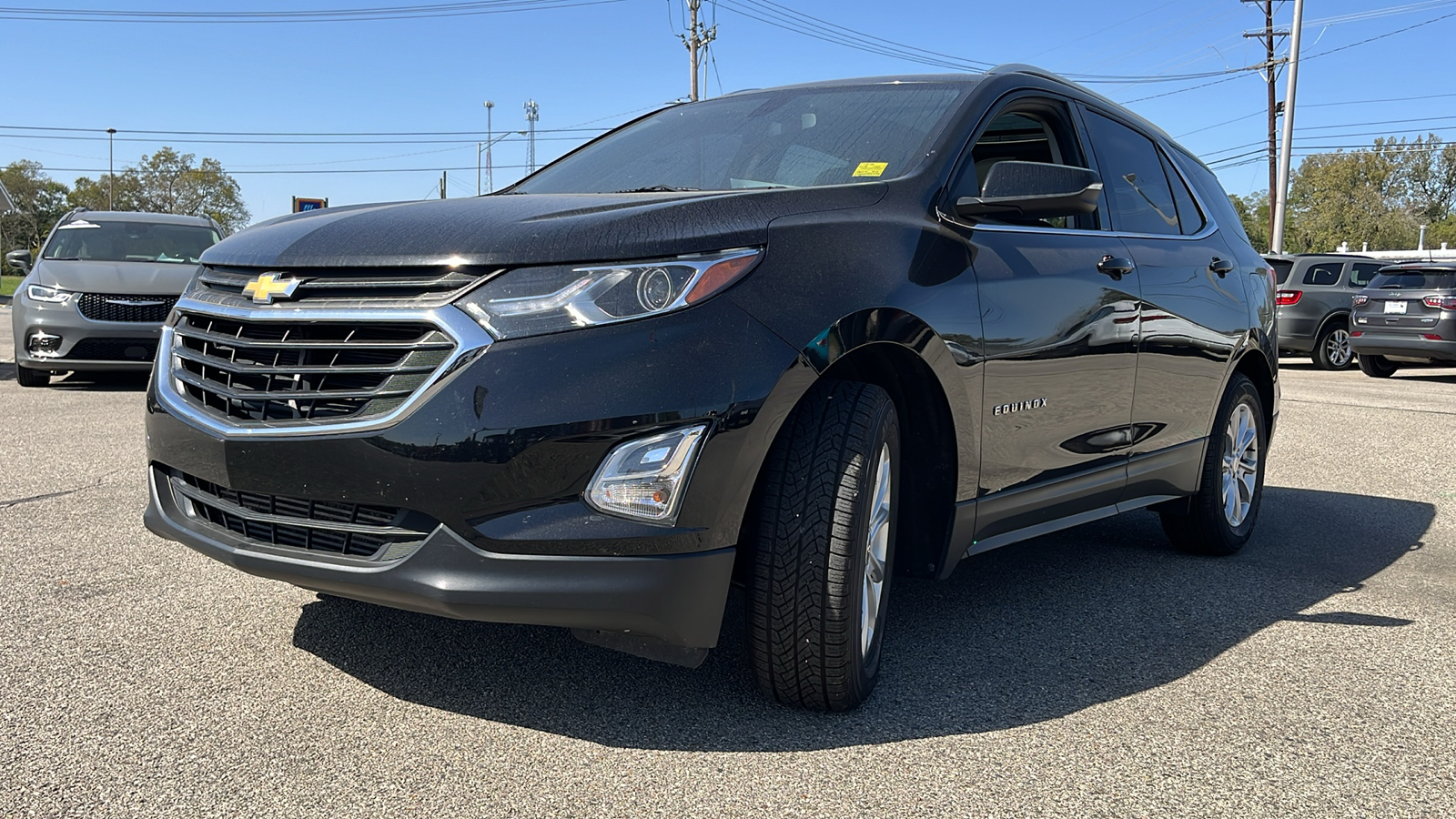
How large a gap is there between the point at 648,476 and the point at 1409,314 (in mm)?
16308

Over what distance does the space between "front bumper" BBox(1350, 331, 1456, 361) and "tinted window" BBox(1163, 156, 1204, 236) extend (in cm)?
1257

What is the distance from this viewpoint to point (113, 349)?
10.4m

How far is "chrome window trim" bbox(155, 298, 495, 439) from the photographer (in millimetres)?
2514

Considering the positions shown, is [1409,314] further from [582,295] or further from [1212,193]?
[582,295]

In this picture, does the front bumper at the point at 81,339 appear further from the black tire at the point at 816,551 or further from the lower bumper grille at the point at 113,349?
the black tire at the point at 816,551

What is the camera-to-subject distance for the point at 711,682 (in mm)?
3211

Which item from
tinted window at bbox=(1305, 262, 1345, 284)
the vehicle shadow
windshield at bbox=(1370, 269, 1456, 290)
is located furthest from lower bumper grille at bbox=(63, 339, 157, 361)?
tinted window at bbox=(1305, 262, 1345, 284)

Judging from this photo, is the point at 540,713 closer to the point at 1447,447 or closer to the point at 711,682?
the point at 711,682

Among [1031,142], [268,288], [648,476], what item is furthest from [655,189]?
[1031,142]

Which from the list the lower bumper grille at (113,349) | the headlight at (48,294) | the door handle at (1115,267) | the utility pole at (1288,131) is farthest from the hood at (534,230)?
the utility pole at (1288,131)

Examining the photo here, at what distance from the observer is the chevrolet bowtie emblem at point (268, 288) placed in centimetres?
275

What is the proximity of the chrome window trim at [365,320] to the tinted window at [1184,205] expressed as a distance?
11.3 feet

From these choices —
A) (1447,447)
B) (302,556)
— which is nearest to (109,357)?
(302,556)

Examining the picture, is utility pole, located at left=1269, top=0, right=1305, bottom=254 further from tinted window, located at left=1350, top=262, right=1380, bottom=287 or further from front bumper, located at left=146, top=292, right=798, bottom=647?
front bumper, located at left=146, top=292, right=798, bottom=647
